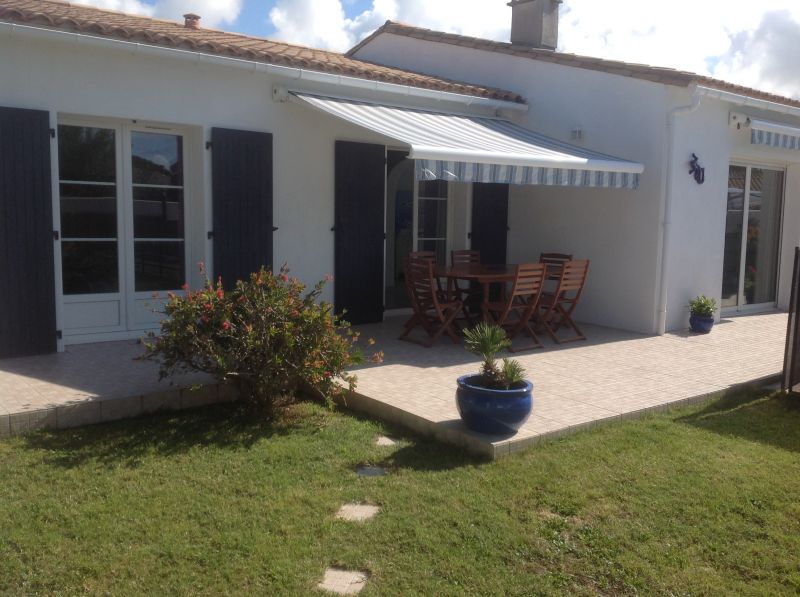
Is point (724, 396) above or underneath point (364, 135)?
underneath

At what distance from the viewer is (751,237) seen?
14484mm

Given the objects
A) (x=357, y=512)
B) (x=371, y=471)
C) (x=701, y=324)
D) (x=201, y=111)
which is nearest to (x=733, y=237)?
(x=701, y=324)

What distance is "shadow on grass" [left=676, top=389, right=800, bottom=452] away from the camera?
709cm

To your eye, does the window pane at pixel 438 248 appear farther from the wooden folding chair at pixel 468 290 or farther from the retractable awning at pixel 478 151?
the retractable awning at pixel 478 151

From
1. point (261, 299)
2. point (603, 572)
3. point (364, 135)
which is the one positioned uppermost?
point (364, 135)

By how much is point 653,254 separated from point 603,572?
26.9 feet

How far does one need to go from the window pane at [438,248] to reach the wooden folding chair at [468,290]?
0.48 metres

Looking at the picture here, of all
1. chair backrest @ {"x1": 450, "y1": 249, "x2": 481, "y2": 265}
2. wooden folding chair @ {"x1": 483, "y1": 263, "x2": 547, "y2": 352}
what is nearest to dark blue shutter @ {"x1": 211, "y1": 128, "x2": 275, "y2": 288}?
wooden folding chair @ {"x1": 483, "y1": 263, "x2": 547, "y2": 352}

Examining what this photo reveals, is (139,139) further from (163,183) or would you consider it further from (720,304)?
(720,304)

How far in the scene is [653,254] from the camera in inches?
471

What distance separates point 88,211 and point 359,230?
3913 mm

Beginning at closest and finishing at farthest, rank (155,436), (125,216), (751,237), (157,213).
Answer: (155,436) < (125,216) < (157,213) < (751,237)

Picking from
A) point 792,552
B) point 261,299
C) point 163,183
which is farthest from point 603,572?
point 163,183

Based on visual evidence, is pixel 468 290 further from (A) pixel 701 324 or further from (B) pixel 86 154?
(B) pixel 86 154
